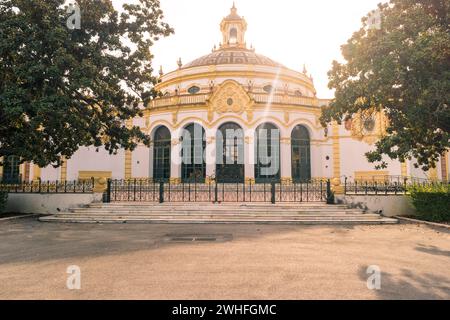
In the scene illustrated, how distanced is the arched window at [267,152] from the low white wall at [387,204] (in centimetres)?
1253

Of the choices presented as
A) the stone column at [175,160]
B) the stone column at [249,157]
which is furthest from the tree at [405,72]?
the stone column at [175,160]

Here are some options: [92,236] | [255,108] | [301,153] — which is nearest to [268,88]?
[255,108]

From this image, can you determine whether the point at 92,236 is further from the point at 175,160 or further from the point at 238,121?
the point at 238,121

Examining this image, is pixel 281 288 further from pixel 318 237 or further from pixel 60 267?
pixel 318 237

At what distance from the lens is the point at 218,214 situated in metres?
13.9

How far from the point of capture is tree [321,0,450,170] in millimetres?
11227

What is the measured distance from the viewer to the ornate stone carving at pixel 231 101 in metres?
27.6

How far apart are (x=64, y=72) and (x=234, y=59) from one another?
24.5 m

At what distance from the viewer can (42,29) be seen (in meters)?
13.3

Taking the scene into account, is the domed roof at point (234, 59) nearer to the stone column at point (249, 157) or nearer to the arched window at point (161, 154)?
the arched window at point (161, 154)

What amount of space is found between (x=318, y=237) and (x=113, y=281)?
664 cm

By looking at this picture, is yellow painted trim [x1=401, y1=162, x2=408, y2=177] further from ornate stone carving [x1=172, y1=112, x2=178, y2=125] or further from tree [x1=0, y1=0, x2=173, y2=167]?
tree [x1=0, y1=0, x2=173, y2=167]

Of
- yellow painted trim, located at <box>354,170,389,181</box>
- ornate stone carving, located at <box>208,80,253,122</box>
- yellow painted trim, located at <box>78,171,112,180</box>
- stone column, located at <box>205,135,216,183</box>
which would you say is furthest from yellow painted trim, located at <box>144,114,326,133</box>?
yellow painted trim, located at <box>78,171,112,180</box>

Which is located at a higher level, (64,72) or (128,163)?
(64,72)
